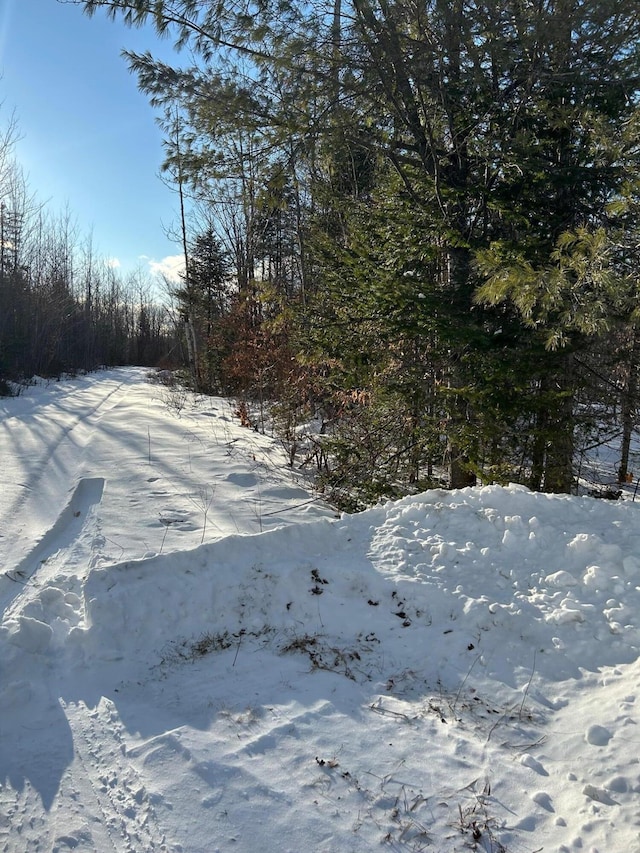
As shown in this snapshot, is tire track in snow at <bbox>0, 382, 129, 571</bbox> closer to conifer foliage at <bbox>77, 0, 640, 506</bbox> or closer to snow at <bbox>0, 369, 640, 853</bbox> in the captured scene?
snow at <bbox>0, 369, 640, 853</bbox>

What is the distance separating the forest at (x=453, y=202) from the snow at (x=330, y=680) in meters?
1.66

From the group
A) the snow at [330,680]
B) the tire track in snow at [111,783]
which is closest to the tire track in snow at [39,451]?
the snow at [330,680]

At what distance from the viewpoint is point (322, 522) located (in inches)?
180

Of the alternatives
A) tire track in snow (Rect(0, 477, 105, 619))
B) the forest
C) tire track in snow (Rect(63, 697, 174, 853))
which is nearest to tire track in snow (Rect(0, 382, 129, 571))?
tire track in snow (Rect(0, 477, 105, 619))

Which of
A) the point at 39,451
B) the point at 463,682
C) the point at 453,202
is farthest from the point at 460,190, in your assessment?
the point at 39,451

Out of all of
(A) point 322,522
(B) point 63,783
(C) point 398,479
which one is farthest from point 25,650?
(C) point 398,479

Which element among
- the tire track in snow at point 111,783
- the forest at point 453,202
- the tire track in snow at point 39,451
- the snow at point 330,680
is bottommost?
the tire track in snow at point 111,783

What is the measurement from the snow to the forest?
1.66m

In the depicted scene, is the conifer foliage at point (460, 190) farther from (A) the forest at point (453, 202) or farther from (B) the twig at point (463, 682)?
(B) the twig at point (463, 682)

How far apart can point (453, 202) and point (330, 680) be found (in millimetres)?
5111

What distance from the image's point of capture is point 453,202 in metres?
5.66

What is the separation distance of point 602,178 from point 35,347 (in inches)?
1001

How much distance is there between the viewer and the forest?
14.8 ft

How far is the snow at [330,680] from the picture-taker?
2.25 metres
